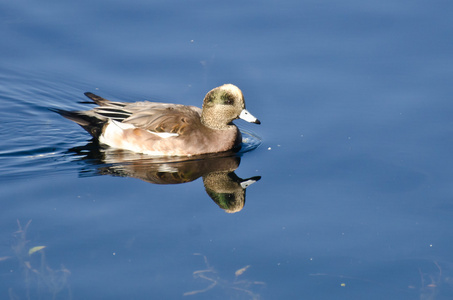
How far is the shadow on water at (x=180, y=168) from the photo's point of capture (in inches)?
316

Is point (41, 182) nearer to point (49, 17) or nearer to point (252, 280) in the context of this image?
point (252, 280)

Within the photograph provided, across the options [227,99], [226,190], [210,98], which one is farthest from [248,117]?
[226,190]

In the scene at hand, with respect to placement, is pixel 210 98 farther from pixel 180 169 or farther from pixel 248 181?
pixel 248 181

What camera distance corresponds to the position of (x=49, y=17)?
11258mm

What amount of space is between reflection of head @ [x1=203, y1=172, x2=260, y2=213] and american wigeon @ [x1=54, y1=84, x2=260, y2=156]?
798mm

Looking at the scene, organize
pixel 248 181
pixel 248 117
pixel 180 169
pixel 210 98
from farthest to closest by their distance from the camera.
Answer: pixel 210 98 → pixel 248 117 → pixel 180 169 → pixel 248 181

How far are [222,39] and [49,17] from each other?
2.75 meters

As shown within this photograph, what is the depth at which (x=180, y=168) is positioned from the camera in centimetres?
878

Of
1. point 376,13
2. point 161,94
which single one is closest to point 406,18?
point 376,13

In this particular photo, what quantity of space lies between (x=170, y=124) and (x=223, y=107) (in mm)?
711

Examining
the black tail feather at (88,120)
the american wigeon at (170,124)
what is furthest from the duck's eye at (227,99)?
the black tail feather at (88,120)

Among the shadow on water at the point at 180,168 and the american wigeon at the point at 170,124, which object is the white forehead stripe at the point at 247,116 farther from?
the shadow on water at the point at 180,168

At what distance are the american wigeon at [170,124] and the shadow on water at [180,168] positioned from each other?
0.13m

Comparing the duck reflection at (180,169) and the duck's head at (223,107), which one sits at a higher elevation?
the duck's head at (223,107)
